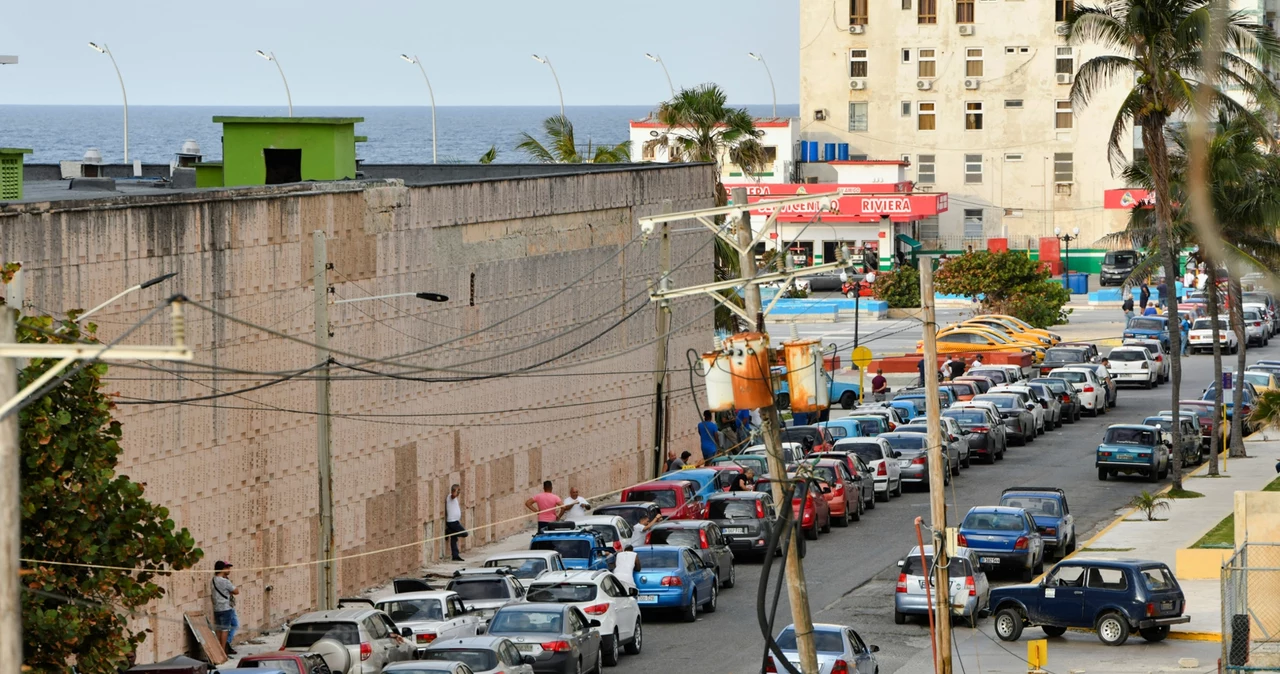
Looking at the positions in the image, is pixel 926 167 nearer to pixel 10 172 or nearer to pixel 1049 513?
pixel 1049 513

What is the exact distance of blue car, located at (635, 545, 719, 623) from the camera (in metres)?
30.6

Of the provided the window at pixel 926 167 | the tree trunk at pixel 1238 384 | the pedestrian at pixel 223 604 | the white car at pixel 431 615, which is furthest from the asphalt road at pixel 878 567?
the window at pixel 926 167

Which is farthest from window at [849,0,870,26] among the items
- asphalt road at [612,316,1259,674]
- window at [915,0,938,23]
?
asphalt road at [612,316,1259,674]

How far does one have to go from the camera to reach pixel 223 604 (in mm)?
28766

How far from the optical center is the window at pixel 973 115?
10969 cm

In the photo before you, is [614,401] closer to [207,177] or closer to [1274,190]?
[207,177]

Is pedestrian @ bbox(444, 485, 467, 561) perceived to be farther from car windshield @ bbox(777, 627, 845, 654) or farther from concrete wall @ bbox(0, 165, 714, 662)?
car windshield @ bbox(777, 627, 845, 654)

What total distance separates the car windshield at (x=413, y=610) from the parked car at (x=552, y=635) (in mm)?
1251

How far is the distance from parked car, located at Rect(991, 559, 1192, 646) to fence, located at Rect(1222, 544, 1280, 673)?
1463 millimetres

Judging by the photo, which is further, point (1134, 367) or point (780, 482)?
point (1134, 367)

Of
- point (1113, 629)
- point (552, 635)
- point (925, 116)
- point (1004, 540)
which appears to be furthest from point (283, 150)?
point (925, 116)

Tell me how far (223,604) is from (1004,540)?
536 inches

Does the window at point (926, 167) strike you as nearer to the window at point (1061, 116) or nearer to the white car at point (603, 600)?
the window at point (1061, 116)

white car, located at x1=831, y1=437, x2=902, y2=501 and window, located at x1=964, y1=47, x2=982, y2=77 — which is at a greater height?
window, located at x1=964, y1=47, x2=982, y2=77
